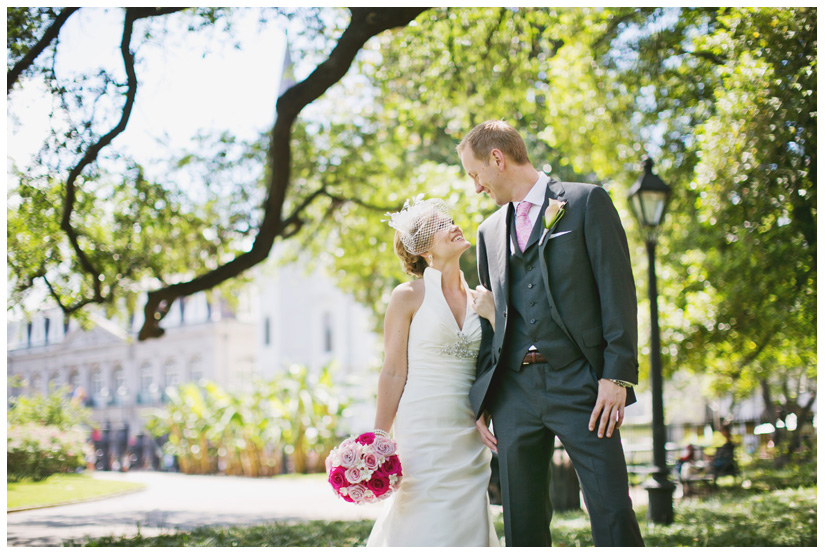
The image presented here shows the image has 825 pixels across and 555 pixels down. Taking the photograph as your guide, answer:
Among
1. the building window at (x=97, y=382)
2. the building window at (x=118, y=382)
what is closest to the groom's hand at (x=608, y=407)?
the building window at (x=97, y=382)

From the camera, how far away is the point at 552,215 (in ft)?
10.4

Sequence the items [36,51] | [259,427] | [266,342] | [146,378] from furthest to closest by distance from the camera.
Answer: [266,342] → [146,378] → [259,427] → [36,51]

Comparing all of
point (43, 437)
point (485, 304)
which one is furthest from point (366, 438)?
point (43, 437)

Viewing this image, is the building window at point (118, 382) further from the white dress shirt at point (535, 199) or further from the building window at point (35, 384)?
the white dress shirt at point (535, 199)

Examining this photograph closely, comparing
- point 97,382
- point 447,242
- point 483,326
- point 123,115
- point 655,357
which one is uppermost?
point 123,115

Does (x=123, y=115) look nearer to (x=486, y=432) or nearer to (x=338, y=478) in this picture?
(x=338, y=478)

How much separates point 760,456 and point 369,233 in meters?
10.8

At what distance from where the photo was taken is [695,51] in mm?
7711

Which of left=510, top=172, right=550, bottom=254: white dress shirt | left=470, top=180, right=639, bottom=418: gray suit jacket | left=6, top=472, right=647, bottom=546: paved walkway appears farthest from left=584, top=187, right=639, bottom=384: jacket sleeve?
left=6, top=472, right=647, bottom=546: paved walkway

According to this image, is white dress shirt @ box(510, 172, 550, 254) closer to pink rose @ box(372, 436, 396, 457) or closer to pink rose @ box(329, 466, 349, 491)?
pink rose @ box(372, 436, 396, 457)

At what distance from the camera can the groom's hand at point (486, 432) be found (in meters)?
3.57

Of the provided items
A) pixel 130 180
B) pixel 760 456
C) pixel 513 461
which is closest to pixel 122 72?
pixel 130 180

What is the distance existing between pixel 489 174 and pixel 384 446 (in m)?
1.43

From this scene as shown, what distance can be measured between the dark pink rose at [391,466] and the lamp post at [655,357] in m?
4.29
